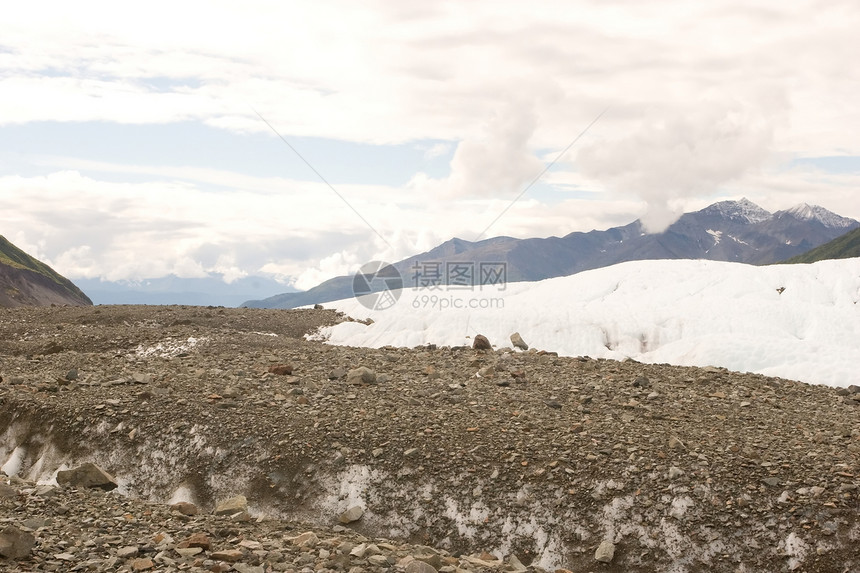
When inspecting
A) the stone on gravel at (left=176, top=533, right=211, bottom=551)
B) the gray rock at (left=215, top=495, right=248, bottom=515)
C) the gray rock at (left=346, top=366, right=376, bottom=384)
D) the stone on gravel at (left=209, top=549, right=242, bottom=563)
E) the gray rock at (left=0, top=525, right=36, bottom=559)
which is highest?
the gray rock at (left=346, top=366, right=376, bottom=384)

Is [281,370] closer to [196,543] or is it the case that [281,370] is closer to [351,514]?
[351,514]

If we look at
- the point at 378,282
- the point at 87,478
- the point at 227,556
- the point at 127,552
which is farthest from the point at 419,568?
the point at 378,282

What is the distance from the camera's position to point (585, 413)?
18438mm

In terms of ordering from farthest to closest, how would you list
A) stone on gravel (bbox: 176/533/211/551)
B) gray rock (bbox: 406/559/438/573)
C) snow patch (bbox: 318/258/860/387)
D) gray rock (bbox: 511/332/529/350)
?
gray rock (bbox: 511/332/529/350) → snow patch (bbox: 318/258/860/387) → stone on gravel (bbox: 176/533/211/551) → gray rock (bbox: 406/559/438/573)

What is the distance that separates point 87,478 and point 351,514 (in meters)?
6.61

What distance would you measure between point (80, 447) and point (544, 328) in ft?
71.3

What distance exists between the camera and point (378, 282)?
5781cm

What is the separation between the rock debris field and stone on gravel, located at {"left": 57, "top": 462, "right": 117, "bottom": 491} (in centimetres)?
4

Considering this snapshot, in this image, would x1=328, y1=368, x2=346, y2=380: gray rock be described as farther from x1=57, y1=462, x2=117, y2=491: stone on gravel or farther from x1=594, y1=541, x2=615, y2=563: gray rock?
x1=594, y1=541, x2=615, y2=563: gray rock

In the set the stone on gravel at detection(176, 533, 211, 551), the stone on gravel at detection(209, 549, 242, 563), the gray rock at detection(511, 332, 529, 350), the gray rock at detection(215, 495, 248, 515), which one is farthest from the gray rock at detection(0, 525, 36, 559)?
the gray rock at detection(511, 332, 529, 350)

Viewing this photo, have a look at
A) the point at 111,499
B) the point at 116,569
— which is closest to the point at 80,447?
the point at 111,499

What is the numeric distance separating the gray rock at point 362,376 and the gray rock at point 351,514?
6658 millimetres

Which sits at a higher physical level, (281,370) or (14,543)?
(281,370)

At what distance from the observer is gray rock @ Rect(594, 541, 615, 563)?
530 inches
